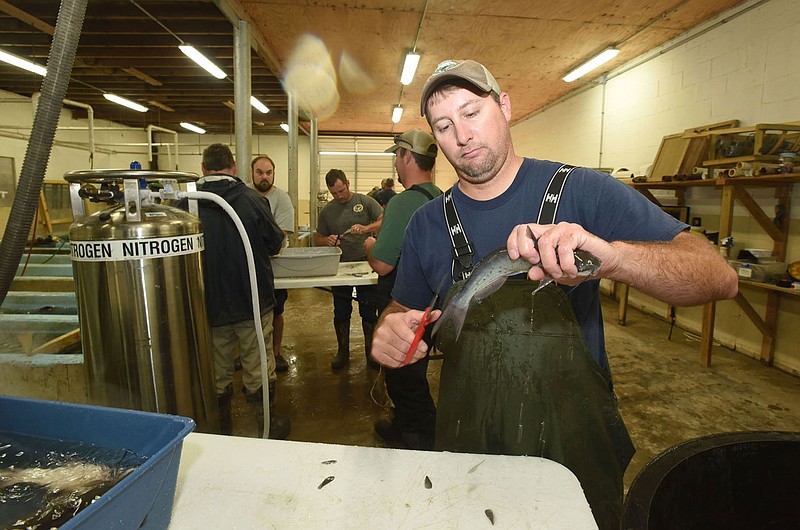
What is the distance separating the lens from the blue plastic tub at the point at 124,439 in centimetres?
64

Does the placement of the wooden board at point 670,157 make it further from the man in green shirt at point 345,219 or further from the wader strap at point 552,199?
the wader strap at point 552,199

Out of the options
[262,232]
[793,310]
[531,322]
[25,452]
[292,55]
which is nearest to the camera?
[25,452]

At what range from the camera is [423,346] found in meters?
1.38

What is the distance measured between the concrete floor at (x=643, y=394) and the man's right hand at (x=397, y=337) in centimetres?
201

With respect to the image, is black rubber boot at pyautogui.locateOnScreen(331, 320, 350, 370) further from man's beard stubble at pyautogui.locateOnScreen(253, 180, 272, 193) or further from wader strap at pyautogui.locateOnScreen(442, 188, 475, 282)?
wader strap at pyautogui.locateOnScreen(442, 188, 475, 282)

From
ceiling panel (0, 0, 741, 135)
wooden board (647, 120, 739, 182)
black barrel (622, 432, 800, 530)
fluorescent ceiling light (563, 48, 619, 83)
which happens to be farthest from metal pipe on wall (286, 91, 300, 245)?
black barrel (622, 432, 800, 530)

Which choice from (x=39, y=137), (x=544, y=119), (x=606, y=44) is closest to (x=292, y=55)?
(x=606, y=44)

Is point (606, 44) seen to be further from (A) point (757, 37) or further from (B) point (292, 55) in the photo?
(B) point (292, 55)

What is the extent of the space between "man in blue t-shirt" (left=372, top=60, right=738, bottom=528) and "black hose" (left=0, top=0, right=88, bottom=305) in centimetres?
104

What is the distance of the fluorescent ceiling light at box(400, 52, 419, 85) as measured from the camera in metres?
6.96

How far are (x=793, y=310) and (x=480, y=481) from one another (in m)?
5.01

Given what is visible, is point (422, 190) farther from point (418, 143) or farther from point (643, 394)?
point (643, 394)

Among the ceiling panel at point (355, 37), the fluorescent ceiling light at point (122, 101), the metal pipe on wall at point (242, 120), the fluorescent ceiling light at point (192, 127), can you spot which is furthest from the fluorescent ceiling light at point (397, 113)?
the metal pipe on wall at point (242, 120)

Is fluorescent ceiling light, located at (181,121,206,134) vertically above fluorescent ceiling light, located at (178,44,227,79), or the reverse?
fluorescent ceiling light, located at (181,121,206,134)
